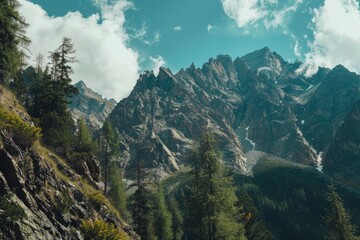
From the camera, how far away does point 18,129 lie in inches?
902

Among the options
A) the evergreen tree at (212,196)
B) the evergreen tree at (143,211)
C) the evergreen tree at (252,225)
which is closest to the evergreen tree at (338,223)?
the evergreen tree at (252,225)

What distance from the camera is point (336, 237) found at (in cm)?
5022

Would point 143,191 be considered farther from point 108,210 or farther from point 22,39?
point 22,39

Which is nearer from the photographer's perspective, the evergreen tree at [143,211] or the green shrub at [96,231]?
the green shrub at [96,231]

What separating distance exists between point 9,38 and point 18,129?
520 inches

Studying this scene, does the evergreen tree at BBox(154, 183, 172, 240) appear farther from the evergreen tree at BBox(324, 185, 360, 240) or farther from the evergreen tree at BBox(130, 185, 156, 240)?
the evergreen tree at BBox(324, 185, 360, 240)

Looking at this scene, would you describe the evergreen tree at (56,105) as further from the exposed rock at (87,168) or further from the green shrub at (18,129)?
the green shrub at (18,129)

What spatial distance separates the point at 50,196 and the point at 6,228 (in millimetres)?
6631

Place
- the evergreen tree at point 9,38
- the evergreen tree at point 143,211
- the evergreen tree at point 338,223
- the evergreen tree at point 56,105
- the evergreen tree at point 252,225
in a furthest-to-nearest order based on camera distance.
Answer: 1. the evergreen tree at point 252,225
2. the evergreen tree at point 143,211
3. the evergreen tree at point 338,223
4. the evergreen tree at point 56,105
5. the evergreen tree at point 9,38

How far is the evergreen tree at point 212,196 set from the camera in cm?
3322

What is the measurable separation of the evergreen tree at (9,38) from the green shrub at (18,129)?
11.1 meters

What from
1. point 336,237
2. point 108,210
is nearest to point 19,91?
point 108,210

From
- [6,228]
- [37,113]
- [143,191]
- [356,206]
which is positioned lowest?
[6,228]

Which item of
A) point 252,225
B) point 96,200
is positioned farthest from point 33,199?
point 252,225
